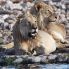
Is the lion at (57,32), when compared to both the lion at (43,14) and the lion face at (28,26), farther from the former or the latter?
the lion face at (28,26)

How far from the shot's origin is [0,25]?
1675 centimetres

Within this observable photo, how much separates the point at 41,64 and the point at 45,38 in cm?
132

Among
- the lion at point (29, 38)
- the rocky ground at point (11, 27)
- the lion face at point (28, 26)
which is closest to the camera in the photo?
the rocky ground at point (11, 27)

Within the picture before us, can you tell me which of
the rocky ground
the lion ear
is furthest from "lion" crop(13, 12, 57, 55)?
the lion ear

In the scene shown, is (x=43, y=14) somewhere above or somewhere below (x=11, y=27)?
above

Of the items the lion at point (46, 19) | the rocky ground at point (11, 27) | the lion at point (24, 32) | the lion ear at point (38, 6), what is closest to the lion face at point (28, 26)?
the lion at point (24, 32)

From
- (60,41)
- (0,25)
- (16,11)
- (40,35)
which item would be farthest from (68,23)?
(40,35)

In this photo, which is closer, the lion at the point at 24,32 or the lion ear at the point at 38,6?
the lion at the point at 24,32

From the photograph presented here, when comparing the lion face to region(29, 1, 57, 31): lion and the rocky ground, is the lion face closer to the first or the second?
the rocky ground

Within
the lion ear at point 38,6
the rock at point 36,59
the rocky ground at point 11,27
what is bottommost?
the rocky ground at point 11,27

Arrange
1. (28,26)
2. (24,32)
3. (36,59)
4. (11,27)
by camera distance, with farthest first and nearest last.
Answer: (11,27) → (24,32) → (28,26) → (36,59)

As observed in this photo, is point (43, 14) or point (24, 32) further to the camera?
point (43, 14)

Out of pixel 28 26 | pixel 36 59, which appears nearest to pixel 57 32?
pixel 28 26

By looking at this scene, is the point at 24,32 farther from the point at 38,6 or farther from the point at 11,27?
the point at 11,27
